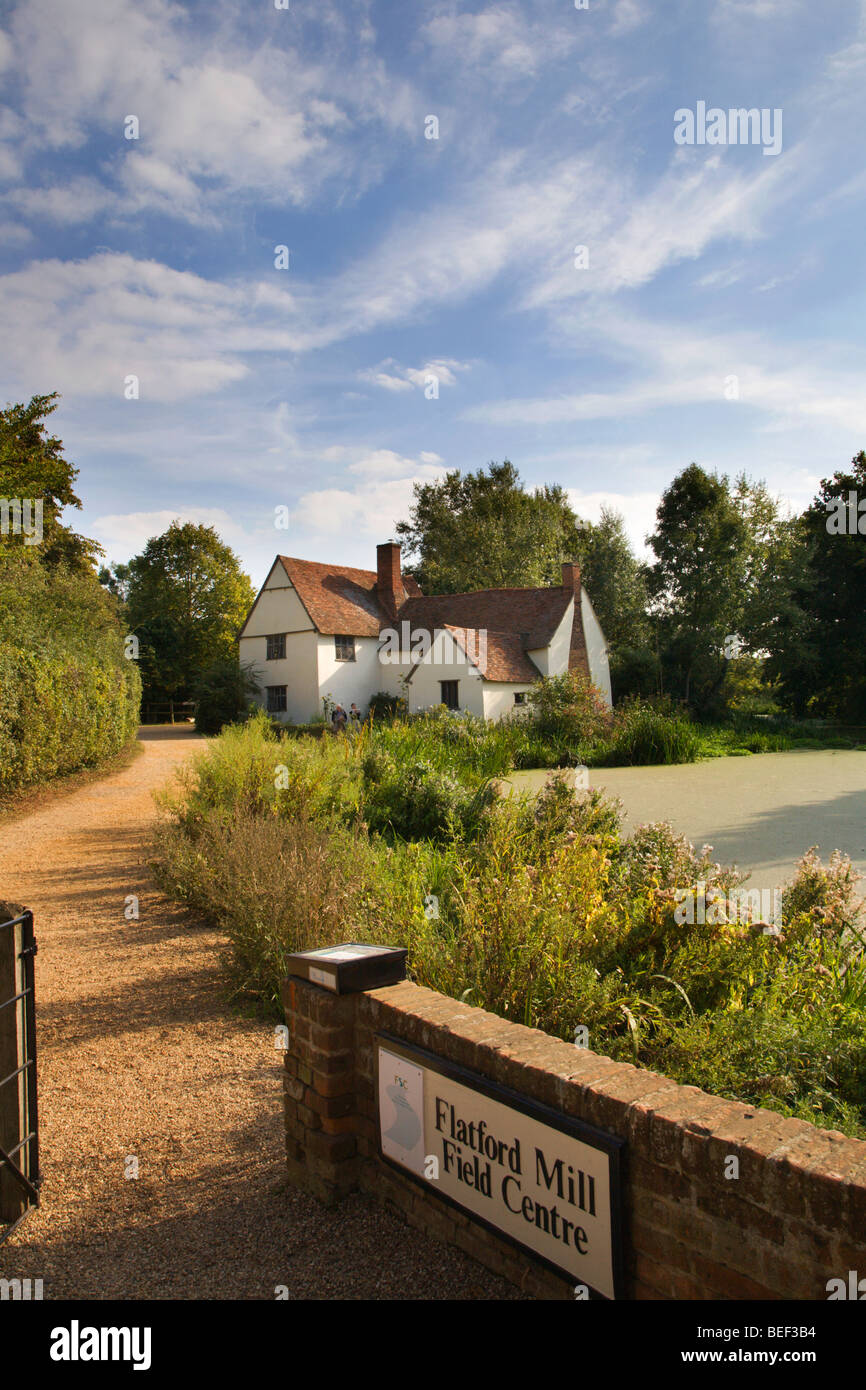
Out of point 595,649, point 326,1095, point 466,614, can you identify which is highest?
point 466,614

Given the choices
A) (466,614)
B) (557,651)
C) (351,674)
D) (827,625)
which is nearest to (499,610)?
(466,614)

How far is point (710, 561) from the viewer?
37.4 meters

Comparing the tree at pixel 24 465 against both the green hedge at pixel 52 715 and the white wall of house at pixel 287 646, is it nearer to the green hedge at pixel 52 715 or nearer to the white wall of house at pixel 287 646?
the green hedge at pixel 52 715

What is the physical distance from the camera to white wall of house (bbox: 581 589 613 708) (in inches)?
1415

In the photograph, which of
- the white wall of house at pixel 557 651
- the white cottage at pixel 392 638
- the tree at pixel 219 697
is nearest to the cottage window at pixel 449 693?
the white cottage at pixel 392 638

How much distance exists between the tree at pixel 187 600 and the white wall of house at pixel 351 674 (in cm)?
1619

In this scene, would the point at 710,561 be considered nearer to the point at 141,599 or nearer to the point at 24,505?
the point at 24,505

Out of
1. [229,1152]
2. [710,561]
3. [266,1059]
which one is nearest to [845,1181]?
[229,1152]

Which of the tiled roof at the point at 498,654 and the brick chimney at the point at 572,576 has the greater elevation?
the brick chimney at the point at 572,576

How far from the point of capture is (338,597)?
123 feet

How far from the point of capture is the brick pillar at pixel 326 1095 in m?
3.14

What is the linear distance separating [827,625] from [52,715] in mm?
35170

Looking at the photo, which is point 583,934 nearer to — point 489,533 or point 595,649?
point 595,649

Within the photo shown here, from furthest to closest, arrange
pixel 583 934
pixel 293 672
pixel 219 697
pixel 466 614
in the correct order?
pixel 466 614 → pixel 293 672 → pixel 219 697 → pixel 583 934
